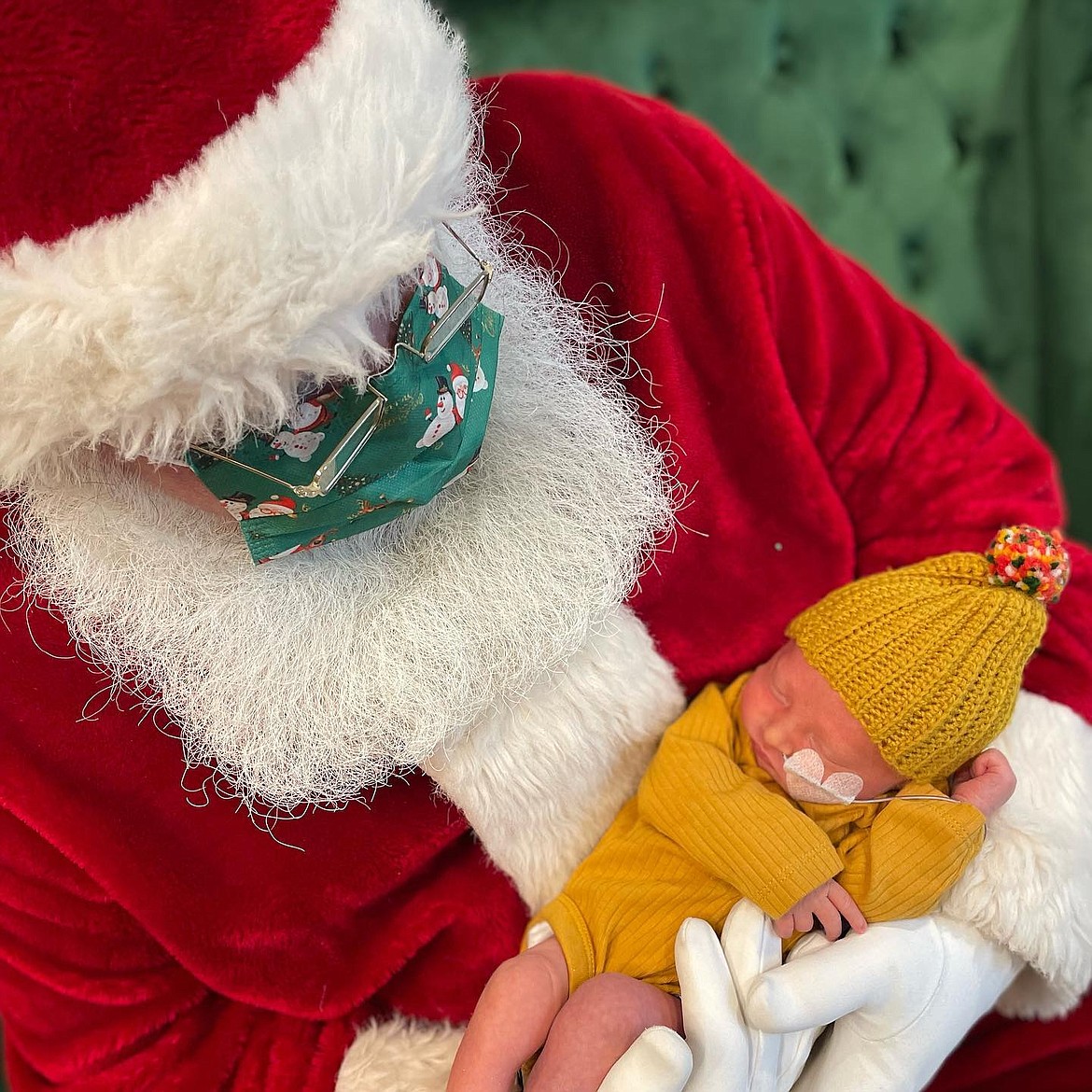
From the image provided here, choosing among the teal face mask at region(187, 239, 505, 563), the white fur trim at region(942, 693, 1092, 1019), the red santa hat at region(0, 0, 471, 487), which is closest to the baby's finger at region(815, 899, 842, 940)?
the white fur trim at region(942, 693, 1092, 1019)

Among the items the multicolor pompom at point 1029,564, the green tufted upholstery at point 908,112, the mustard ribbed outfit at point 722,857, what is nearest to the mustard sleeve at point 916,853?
the mustard ribbed outfit at point 722,857

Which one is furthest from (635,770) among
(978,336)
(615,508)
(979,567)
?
(978,336)

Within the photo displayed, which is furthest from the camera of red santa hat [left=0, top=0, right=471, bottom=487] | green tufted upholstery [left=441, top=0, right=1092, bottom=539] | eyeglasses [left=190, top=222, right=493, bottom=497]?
green tufted upholstery [left=441, top=0, right=1092, bottom=539]

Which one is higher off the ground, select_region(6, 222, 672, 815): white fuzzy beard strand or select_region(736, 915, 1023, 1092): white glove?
select_region(6, 222, 672, 815): white fuzzy beard strand

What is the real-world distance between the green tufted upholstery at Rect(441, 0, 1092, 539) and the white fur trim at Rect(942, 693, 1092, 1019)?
0.92 m

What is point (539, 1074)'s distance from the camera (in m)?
0.70

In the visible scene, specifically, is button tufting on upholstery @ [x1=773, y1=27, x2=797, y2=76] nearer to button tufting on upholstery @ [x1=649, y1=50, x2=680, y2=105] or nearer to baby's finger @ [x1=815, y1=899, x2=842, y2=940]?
button tufting on upholstery @ [x1=649, y1=50, x2=680, y2=105]

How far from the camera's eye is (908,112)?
1491 millimetres

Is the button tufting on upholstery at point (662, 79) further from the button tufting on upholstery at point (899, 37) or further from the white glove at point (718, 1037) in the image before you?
the white glove at point (718, 1037)

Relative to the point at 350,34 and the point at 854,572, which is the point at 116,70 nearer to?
the point at 350,34

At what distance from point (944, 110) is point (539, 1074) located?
1473 mm

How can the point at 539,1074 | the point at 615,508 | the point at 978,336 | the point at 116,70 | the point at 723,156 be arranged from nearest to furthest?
the point at 116,70, the point at 539,1074, the point at 615,508, the point at 723,156, the point at 978,336

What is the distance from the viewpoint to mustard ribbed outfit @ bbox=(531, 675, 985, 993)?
75 cm

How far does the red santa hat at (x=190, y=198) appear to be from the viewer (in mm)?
478
